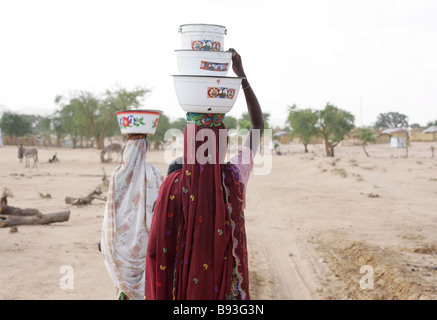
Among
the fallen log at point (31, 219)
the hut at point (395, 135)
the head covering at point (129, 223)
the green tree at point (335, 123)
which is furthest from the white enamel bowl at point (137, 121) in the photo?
the hut at point (395, 135)

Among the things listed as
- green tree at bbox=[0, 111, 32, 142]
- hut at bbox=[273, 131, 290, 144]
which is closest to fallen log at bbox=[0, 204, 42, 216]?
green tree at bbox=[0, 111, 32, 142]

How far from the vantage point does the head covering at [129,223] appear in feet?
13.2

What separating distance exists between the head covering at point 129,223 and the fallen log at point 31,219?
4.51m

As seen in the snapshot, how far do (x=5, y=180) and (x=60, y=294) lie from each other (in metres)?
13.4

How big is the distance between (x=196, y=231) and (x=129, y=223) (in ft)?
7.59

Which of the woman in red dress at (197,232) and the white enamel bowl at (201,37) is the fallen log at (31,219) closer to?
the woman in red dress at (197,232)

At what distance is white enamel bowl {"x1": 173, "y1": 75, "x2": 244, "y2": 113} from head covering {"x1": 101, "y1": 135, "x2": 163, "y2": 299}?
242cm

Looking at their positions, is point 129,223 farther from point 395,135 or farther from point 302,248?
point 395,135

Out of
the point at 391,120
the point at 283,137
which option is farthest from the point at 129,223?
the point at 391,120

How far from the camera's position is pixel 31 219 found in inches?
312

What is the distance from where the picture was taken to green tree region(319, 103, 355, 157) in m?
34.8

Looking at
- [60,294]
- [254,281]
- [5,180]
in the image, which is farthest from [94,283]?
[5,180]
